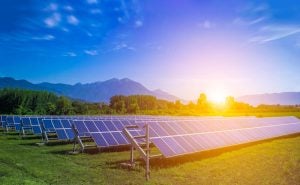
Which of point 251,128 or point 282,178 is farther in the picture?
point 251,128

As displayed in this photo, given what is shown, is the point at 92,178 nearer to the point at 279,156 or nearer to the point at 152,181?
the point at 152,181

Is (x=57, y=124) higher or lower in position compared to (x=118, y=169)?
higher

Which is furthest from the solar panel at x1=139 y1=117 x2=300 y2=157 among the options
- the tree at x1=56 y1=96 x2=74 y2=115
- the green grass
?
the tree at x1=56 y1=96 x2=74 y2=115

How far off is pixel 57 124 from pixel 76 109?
221ft

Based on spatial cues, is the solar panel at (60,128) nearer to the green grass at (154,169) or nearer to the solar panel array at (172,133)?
the solar panel array at (172,133)

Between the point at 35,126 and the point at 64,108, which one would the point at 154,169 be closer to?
the point at 35,126

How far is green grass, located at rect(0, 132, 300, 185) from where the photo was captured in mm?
11766

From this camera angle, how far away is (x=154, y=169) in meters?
13.8

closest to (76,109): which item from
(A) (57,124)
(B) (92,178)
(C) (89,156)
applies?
(A) (57,124)

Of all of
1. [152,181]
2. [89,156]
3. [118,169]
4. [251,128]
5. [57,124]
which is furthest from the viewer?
[251,128]

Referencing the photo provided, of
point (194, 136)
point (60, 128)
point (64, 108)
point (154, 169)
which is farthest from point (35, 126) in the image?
point (64, 108)

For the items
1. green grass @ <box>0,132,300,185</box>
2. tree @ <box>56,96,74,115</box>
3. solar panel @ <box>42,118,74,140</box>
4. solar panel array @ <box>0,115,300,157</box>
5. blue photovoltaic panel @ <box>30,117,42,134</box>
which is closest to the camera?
green grass @ <box>0,132,300,185</box>

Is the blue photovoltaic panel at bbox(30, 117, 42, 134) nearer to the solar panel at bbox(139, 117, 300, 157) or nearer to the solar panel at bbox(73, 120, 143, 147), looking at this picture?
the solar panel at bbox(73, 120, 143, 147)

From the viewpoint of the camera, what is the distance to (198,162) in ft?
51.6
